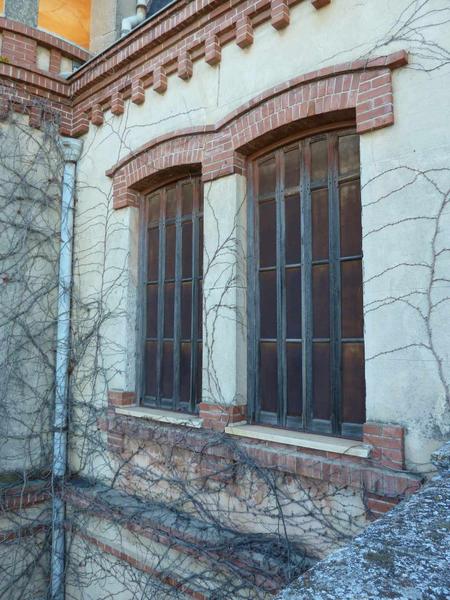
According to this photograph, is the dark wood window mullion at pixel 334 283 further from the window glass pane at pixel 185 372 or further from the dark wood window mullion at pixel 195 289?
the window glass pane at pixel 185 372

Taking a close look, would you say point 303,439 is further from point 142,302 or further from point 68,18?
point 68,18

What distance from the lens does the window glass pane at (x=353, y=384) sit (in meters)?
3.37

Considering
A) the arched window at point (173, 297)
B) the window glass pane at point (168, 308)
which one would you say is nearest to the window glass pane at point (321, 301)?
the arched window at point (173, 297)

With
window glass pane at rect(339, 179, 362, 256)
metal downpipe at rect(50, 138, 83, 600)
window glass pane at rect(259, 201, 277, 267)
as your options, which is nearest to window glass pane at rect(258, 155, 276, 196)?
window glass pane at rect(259, 201, 277, 267)

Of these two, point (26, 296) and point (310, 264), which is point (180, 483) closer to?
point (310, 264)

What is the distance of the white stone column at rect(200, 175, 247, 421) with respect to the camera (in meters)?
3.97

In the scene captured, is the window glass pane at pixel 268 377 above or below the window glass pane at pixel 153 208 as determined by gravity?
below

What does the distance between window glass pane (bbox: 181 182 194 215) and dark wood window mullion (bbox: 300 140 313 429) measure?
1.34m

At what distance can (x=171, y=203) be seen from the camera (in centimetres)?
499

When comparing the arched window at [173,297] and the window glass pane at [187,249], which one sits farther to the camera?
the window glass pane at [187,249]

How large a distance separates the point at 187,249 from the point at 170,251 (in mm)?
262

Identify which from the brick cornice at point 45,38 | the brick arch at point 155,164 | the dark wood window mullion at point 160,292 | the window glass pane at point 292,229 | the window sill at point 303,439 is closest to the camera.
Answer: the window sill at point 303,439

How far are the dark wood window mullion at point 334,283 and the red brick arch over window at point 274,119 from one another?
1.04ft

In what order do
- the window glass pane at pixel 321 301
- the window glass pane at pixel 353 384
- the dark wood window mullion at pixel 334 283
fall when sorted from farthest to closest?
the window glass pane at pixel 321 301 < the dark wood window mullion at pixel 334 283 < the window glass pane at pixel 353 384
